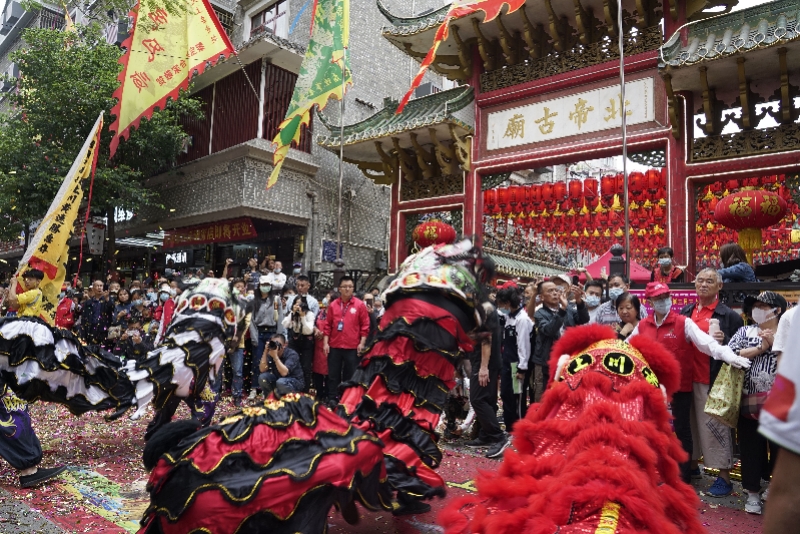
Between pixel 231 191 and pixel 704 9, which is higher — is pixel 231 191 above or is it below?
below

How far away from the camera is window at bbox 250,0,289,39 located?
15719mm

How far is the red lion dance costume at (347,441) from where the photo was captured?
224 centimetres

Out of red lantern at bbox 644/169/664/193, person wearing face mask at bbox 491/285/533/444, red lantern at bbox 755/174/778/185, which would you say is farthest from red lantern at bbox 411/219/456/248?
red lantern at bbox 755/174/778/185

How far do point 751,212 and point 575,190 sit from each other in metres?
4.15

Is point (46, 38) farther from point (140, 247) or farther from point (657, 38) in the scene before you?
point (657, 38)

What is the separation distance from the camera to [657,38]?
9.95 meters

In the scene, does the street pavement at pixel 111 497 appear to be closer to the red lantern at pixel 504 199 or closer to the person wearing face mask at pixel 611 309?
the person wearing face mask at pixel 611 309

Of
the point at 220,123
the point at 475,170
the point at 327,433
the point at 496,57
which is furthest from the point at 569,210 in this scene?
the point at 327,433

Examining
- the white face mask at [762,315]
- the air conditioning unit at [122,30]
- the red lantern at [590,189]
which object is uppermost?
the air conditioning unit at [122,30]

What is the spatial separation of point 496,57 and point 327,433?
10.9 meters

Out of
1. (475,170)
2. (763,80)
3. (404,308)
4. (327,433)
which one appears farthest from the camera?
(475,170)

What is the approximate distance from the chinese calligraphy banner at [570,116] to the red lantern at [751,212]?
211cm

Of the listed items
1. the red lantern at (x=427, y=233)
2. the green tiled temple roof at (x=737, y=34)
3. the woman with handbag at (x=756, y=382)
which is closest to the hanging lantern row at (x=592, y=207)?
the red lantern at (x=427, y=233)

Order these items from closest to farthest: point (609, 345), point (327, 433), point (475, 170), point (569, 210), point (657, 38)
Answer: point (327, 433), point (609, 345), point (657, 38), point (475, 170), point (569, 210)
